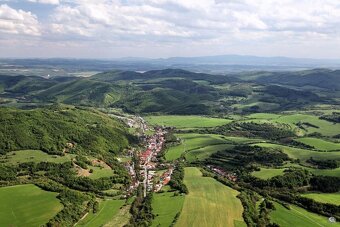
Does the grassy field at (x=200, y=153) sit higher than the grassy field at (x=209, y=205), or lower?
lower

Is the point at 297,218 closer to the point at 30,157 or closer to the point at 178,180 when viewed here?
the point at 178,180

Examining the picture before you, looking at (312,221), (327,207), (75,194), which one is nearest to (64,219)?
(75,194)

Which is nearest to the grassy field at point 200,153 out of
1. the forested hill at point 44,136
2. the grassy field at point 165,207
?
the forested hill at point 44,136

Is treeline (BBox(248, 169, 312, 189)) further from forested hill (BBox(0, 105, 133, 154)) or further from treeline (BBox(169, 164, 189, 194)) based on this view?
forested hill (BBox(0, 105, 133, 154))

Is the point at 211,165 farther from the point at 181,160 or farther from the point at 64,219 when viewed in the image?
the point at 64,219

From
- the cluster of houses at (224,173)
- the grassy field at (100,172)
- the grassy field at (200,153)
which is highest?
the grassy field at (100,172)

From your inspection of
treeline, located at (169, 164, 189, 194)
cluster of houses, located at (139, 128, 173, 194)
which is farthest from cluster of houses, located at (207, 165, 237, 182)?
cluster of houses, located at (139, 128, 173, 194)

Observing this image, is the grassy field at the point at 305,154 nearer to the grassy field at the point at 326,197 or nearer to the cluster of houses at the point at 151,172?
the grassy field at the point at 326,197
